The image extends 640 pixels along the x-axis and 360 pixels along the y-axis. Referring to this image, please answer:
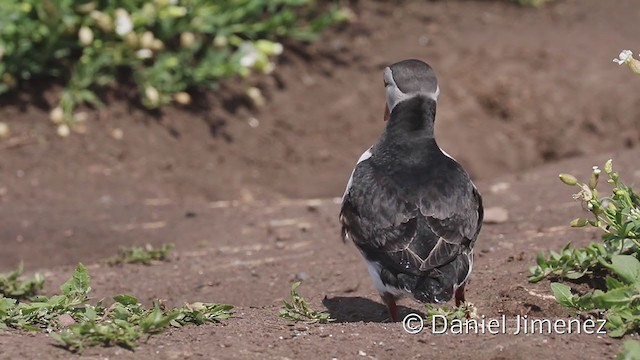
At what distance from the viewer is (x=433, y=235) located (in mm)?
5176

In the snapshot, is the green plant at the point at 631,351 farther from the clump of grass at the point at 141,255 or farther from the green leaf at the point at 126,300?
the clump of grass at the point at 141,255

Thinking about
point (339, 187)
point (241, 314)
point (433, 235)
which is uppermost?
point (433, 235)

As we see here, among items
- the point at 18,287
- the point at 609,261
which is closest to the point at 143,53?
the point at 18,287

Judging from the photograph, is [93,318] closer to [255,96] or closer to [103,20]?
[103,20]

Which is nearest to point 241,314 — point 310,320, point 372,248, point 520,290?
point 310,320

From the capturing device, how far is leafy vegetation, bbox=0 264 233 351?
13.8 ft

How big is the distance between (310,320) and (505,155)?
5604 mm

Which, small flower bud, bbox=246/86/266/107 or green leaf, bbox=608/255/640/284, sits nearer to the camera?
green leaf, bbox=608/255/640/284

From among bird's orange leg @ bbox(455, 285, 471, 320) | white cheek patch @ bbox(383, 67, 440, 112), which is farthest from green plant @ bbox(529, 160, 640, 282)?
white cheek patch @ bbox(383, 67, 440, 112)

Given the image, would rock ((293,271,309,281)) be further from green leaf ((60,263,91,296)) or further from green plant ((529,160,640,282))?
green leaf ((60,263,91,296))

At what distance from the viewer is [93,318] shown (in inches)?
170

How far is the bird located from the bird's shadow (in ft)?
0.96

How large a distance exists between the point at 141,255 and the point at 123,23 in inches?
109

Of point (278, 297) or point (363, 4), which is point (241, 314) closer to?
point (278, 297)
